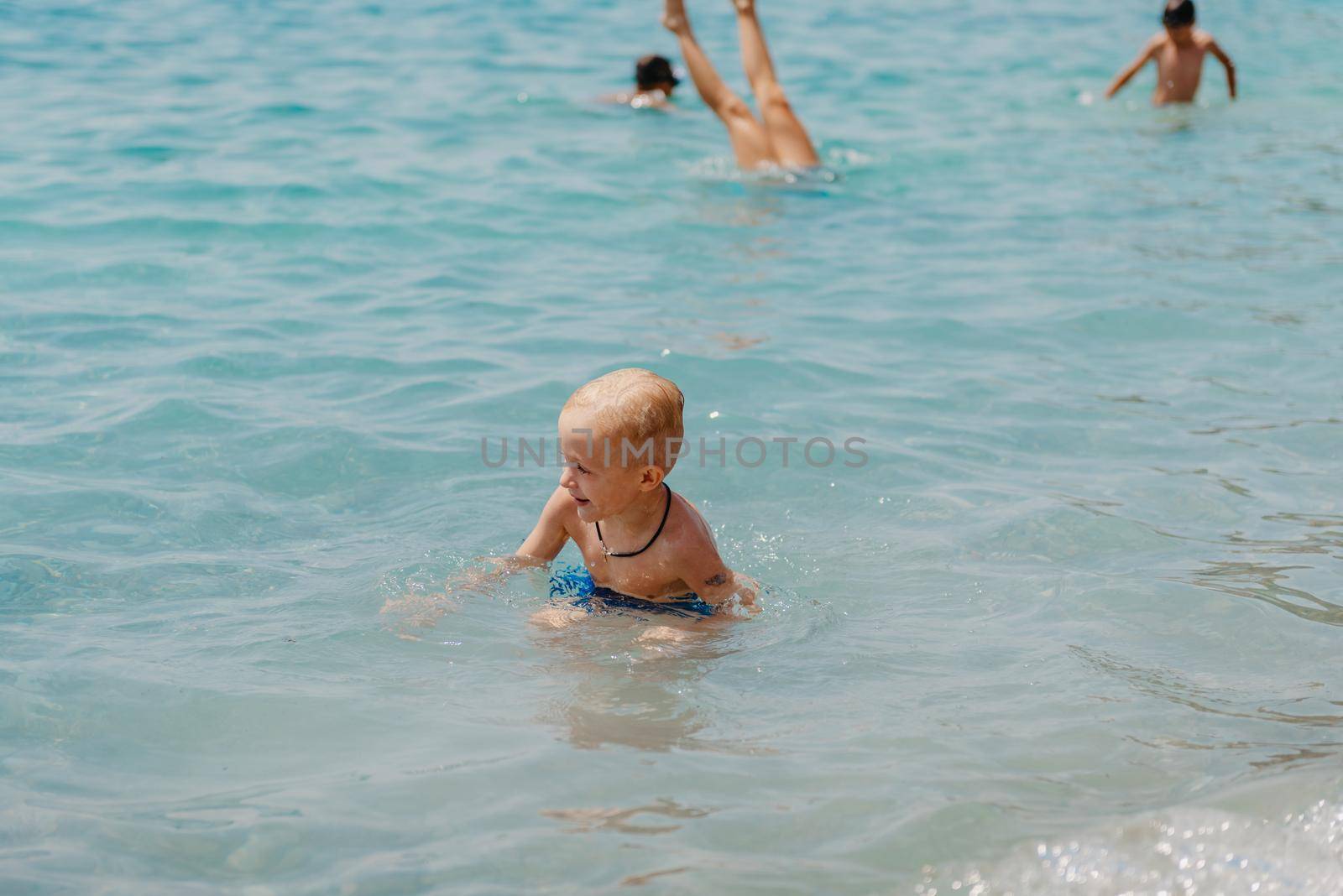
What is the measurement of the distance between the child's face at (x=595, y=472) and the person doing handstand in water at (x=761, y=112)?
5.63 m

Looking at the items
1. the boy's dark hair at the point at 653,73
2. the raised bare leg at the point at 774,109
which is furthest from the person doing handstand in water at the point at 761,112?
the boy's dark hair at the point at 653,73

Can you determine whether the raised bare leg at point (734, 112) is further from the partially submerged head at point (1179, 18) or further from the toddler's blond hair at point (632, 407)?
the toddler's blond hair at point (632, 407)

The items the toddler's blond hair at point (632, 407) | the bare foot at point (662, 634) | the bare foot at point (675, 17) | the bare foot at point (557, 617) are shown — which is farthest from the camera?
the bare foot at point (675, 17)

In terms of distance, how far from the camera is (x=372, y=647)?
362 cm

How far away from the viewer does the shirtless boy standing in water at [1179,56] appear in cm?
1215

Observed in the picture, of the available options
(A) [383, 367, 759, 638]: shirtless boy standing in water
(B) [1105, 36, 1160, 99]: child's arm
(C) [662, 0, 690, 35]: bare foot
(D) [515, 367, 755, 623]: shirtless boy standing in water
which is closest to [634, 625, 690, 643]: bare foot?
(A) [383, 367, 759, 638]: shirtless boy standing in water

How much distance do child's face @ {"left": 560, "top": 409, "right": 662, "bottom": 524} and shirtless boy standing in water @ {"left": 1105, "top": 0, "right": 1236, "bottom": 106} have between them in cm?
984

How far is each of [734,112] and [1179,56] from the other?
5218 millimetres

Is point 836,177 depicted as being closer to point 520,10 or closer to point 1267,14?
point 520,10

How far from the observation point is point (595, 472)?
3.61m

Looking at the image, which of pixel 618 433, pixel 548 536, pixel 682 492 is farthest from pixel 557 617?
pixel 682 492

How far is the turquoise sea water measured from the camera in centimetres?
272

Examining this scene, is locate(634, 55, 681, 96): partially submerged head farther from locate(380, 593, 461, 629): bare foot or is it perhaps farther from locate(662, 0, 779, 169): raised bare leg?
locate(380, 593, 461, 629): bare foot

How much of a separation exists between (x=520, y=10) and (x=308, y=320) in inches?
457
